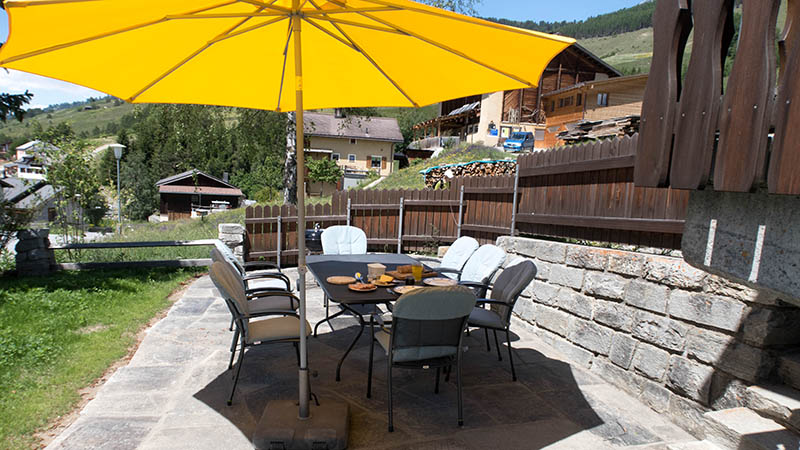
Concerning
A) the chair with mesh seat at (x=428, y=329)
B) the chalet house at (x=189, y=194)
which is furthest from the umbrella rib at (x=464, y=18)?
the chalet house at (x=189, y=194)

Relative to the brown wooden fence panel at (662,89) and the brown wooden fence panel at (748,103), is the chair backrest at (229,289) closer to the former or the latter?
the brown wooden fence panel at (662,89)

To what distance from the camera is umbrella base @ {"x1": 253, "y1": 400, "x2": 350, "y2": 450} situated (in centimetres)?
240

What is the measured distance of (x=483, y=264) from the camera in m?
4.30

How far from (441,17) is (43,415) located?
11.2 feet

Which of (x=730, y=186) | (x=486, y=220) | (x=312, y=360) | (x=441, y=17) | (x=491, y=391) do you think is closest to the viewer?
(x=730, y=186)

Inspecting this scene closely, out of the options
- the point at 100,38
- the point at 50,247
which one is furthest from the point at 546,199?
the point at 50,247

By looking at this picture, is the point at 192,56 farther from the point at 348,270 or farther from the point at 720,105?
the point at 720,105

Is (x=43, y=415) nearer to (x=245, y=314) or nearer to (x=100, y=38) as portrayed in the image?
(x=245, y=314)

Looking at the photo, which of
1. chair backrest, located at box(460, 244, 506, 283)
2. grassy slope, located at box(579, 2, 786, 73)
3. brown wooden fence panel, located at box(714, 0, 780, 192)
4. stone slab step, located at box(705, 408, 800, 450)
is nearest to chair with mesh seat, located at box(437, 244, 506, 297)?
chair backrest, located at box(460, 244, 506, 283)

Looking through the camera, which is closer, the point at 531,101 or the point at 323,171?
the point at 531,101

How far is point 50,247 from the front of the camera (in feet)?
20.1

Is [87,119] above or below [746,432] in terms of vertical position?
above

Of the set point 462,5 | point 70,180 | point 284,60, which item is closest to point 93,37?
point 284,60

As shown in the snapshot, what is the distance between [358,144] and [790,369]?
35671 mm
